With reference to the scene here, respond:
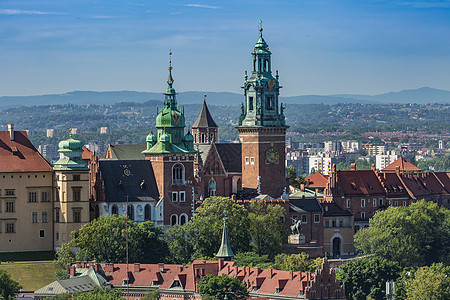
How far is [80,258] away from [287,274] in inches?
900

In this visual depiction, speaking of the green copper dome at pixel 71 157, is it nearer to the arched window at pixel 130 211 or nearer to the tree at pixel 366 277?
the arched window at pixel 130 211

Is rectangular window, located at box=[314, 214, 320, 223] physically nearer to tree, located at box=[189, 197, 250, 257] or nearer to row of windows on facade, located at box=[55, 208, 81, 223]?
tree, located at box=[189, 197, 250, 257]

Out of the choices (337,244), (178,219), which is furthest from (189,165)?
(337,244)

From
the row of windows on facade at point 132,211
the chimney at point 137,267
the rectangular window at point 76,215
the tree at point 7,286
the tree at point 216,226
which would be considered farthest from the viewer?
the row of windows on facade at point 132,211

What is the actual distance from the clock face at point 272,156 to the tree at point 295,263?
73.2ft

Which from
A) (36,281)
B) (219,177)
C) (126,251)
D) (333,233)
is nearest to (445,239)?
(333,233)

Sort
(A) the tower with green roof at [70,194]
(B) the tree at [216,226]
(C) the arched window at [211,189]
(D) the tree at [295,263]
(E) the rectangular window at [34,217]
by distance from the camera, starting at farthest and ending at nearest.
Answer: (C) the arched window at [211,189] → (B) the tree at [216,226] → (E) the rectangular window at [34,217] → (A) the tower with green roof at [70,194] → (D) the tree at [295,263]

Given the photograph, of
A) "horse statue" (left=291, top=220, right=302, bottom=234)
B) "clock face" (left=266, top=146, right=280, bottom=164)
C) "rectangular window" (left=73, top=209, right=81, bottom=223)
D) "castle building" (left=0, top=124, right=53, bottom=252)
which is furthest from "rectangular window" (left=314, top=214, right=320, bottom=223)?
"castle building" (left=0, top=124, right=53, bottom=252)

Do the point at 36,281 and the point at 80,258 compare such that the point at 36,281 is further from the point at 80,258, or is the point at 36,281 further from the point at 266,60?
the point at 266,60

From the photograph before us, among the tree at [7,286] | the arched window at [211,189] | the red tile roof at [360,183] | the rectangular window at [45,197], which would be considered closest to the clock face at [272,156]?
the arched window at [211,189]

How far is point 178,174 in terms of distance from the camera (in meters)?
158

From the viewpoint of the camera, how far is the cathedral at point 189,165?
15488 cm

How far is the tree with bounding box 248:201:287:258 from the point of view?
15462 cm

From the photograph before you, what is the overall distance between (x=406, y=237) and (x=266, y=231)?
66.1 feet
